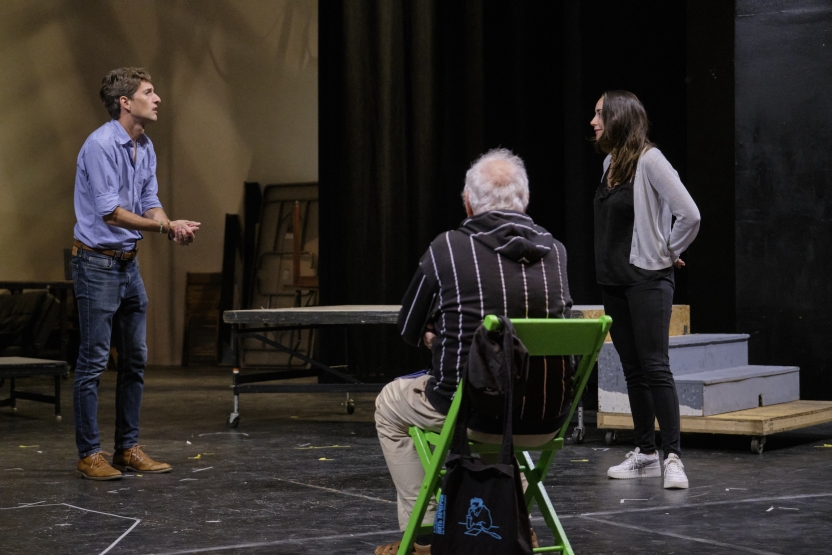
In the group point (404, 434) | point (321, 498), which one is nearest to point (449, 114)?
point (321, 498)

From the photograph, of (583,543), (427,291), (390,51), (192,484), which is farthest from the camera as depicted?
(390,51)

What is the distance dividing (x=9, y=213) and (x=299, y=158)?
324 centimetres

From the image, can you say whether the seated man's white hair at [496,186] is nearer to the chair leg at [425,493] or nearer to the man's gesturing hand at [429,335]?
the man's gesturing hand at [429,335]

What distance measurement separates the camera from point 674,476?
457cm

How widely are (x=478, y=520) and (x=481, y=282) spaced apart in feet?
2.05

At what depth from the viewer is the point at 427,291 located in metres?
Result: 3.07

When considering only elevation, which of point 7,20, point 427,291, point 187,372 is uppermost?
point 7,20

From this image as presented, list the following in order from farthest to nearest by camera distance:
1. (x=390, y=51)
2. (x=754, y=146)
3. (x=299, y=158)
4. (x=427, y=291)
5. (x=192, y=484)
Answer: (x=299, y=158)
(x=390, y=51)
(x=754, y=146)
(x=192, y=484)
(x=427, y=291)

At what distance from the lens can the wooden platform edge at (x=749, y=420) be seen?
558 centimetres

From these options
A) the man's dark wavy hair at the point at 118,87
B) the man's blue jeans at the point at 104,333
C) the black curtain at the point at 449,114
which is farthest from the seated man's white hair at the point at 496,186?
the black curtain at the point at 449,114

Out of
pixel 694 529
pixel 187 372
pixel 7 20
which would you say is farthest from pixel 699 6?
pixel 7 20

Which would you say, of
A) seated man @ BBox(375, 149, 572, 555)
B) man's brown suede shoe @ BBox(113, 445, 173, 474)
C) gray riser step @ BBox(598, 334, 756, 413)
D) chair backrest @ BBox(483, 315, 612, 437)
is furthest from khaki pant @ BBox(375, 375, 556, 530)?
gray riser step @ BBox(598, 334, 756, 413)

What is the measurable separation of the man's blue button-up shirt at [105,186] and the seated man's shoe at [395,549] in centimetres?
204

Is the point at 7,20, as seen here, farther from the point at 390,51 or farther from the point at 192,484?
the point at 192,484
